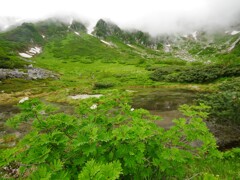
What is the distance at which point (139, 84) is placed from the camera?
53719 millimetres

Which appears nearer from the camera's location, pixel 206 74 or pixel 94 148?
pixel 94 148

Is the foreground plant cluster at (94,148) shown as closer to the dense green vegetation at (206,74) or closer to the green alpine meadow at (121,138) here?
the green alpine meadow at (121,138)

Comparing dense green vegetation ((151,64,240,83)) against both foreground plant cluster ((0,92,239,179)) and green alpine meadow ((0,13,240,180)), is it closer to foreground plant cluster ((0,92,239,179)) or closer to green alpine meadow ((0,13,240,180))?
green alpine meadow ((0,13,240,180))

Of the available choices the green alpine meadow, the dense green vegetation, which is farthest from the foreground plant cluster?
the dense green vegetation

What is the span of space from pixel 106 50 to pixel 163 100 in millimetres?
127165

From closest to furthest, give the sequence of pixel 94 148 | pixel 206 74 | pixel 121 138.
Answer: pixel 94 148
pixel 121 138
pixel 206 74

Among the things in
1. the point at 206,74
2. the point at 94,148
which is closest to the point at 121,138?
the point at 94,148

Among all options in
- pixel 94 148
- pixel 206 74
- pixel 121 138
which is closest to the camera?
pixel 94 148

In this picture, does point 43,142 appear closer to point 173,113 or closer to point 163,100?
point 173,113

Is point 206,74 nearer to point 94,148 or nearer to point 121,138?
point 121,138

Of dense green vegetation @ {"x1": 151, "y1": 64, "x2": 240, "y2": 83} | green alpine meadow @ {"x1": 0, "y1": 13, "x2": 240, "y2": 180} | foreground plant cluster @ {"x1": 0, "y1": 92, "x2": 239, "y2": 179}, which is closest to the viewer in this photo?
foreground plant cluster @ {"x1": 0, "y1": 92, "x2": 239, "y2": 179}

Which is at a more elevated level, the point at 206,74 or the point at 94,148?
the point at 94,148

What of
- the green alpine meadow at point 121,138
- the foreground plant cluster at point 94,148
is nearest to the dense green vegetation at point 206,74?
the green alpine meadow at point 121,138

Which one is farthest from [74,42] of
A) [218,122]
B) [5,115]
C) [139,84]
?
[218,122]
